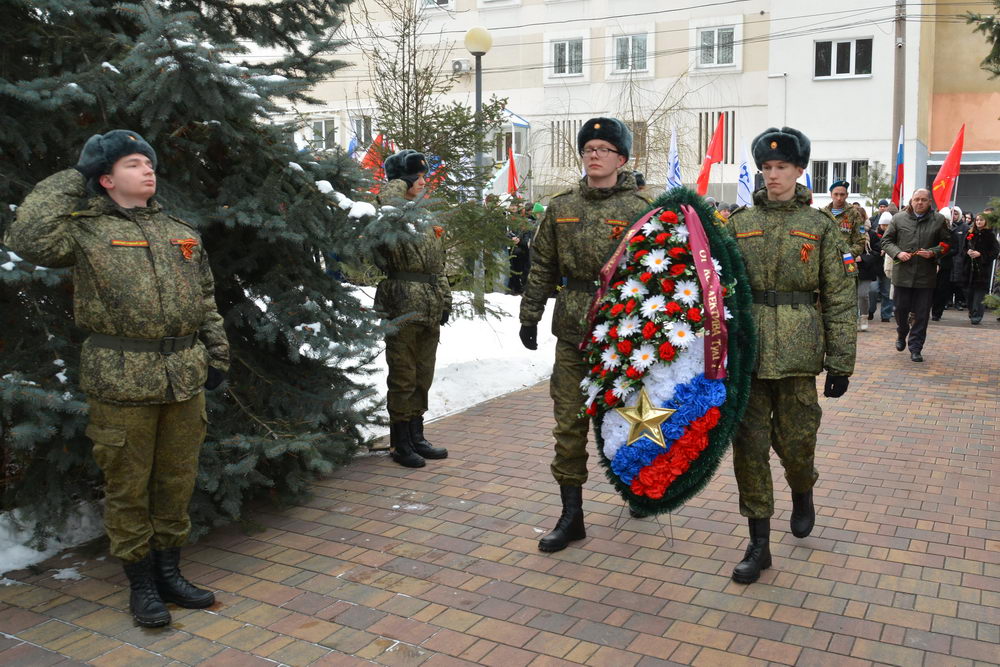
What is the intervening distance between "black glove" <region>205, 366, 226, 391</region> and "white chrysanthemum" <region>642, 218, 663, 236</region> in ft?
7.14

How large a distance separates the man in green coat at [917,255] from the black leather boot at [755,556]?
23.4 feet

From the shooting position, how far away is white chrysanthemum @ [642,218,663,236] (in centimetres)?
452

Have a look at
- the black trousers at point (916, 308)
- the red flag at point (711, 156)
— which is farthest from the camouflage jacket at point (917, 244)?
the red flag at point (711, 156)

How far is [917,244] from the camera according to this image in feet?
34.9

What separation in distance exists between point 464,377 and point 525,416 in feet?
4.50

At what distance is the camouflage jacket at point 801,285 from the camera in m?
4.39

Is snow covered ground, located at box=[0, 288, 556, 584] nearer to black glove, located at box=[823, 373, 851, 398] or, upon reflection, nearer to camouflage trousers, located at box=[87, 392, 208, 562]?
camouflage trousers, located at box=[87, 392, 208, 562]

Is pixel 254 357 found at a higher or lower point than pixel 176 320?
lower

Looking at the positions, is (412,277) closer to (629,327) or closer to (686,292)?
(629,327)

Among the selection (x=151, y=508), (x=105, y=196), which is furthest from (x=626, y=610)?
(x=105, y=196)

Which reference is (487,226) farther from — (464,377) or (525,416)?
(525,416)

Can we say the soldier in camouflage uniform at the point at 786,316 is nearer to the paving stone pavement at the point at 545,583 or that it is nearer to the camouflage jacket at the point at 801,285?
the camouflage jacket at the point at 801,285

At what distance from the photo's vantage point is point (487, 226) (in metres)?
10.1

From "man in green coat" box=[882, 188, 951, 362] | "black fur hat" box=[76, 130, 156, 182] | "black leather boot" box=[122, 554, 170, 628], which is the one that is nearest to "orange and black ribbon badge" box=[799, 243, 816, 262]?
"black fur hat" box=[76, 130, 156, 182]
